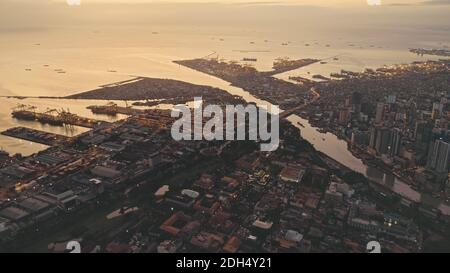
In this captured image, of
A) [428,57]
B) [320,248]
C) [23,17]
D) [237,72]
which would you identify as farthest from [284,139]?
[23,17]

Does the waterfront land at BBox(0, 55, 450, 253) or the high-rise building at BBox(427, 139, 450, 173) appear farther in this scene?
the high-rise building at BBox(427, 139, 450, 173)

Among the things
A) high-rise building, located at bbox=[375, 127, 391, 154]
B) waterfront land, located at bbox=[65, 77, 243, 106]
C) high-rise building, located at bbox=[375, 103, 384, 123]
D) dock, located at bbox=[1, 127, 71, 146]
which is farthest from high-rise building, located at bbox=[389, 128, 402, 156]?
dock, located at bbox=[1, 127, 71, 146]

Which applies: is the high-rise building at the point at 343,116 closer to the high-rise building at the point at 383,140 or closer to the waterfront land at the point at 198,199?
the waterfront land at the point at 198,199

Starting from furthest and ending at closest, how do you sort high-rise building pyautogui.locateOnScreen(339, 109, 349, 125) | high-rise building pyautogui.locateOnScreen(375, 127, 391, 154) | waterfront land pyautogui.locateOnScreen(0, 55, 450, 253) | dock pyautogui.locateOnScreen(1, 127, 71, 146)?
high-rise building pyautogui.locateOnScreen(339, 109, 349, 125) < dock pyautogui.locateOnScreen(1, 127, 71, 146) < high-rise building pyautogui.locateOnScreen(375, 127, 391, 154) < waterfront land pyautogui.locateOnScreen(0, 55, 450, 253)

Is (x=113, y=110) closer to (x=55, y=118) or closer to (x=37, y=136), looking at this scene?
(x=55, y=118)

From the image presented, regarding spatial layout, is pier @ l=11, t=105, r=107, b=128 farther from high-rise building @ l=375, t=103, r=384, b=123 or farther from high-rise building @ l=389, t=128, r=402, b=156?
high-rise building @ l=375, t=103, r=384, b=123

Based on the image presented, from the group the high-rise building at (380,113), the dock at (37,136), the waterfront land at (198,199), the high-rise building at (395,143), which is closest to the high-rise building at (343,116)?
the waterfront land at (198,199)
